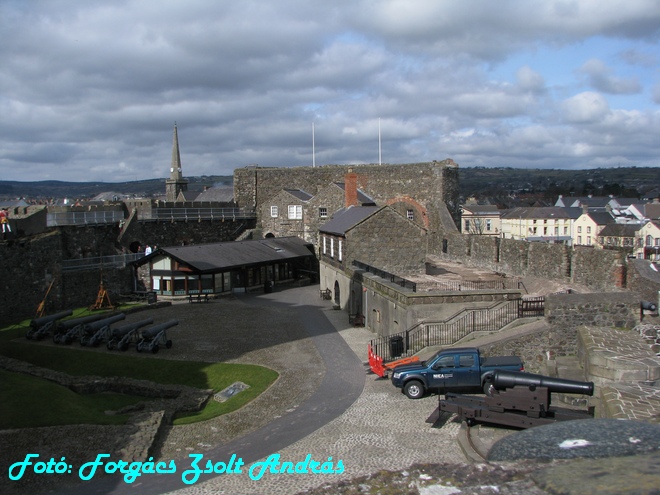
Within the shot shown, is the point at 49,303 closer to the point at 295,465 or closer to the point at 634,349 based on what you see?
the point at 295,465

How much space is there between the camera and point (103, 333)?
956 inches

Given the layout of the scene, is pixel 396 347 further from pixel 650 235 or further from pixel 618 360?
pixel 650 235

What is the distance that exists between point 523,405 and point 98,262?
29.5 meters

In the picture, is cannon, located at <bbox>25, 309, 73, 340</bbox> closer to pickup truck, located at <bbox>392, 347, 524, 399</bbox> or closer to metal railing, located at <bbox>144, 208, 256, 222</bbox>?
metal railing, located at <bbox>144, 208, 256, 222</bbox>

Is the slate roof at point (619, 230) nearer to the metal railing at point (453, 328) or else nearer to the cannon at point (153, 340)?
the metal railing at point (453, 328)

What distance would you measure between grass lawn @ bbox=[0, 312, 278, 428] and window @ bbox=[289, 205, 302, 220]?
25.1 meters

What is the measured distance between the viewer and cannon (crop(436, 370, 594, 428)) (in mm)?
12242

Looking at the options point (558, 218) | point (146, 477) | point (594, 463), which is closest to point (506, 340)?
point (146, 477)

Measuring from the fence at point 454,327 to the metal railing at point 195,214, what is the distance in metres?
27.8

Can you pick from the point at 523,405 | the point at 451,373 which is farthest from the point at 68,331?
the point at 523,405

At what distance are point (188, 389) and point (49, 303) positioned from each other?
1696 centimetres

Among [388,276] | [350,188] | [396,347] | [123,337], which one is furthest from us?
[350,188]

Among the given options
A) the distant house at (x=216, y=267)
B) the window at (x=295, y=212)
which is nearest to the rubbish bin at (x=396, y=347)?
the distant house at (x=216, y=267)

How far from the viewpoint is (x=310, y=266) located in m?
44.3
